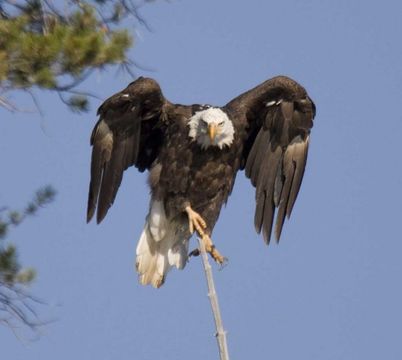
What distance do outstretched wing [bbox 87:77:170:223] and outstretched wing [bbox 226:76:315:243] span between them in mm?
613

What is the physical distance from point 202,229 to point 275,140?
841 mm

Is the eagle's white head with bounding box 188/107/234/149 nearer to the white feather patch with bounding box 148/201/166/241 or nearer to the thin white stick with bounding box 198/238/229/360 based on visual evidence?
the white feather patch with bounding box 148/201/166/241

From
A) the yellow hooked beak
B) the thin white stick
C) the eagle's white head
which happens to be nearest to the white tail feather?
the eagle's white head

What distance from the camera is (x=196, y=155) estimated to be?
8688mm

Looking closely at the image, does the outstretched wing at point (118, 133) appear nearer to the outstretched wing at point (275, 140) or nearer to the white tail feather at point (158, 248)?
the white tail feather at point (158, 248)

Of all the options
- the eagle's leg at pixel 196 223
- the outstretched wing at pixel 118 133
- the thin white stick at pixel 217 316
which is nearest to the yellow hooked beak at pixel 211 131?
the outstretched wing at pixel 118 133

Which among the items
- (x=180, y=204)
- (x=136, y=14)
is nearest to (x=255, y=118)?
(x=180, y=204)

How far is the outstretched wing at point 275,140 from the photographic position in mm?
8750

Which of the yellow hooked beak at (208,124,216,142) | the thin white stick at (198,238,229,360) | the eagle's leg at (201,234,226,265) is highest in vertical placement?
the yellow hooked beak at (208,124,216,142)

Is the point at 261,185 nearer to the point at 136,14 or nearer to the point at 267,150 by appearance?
the point at 267,150

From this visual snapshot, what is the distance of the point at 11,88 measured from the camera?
681cm

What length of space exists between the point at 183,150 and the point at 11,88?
2.08m

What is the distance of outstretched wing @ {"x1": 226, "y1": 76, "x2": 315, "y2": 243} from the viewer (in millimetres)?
8750

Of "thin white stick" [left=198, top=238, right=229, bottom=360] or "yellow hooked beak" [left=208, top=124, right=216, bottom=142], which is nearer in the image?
"thin white stick" [left=198, top=238, right=229, bottom=360]
